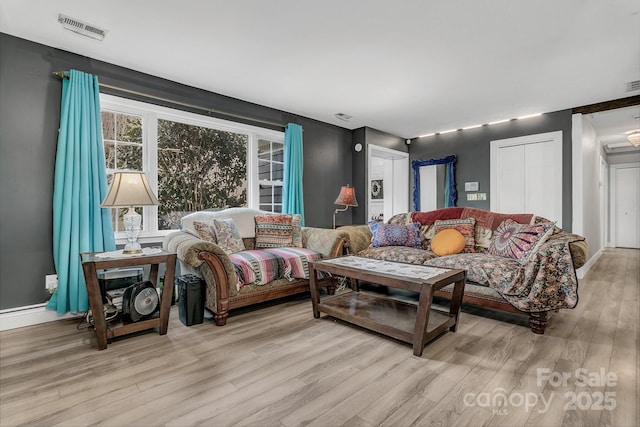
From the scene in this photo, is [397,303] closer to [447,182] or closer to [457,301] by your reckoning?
[457,301]

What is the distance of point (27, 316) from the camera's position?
8.73 ft

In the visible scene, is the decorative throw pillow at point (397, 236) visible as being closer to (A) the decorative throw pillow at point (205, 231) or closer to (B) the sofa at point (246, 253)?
(B) the sofa at point (246, 253)

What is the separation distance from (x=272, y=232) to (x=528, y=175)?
4.18m

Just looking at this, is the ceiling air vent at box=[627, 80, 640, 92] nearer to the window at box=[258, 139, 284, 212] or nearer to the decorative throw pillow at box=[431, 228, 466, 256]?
the decorative throw pillow at box=[431, 228, 466, 256]

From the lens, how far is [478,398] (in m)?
1.61

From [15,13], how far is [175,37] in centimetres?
109

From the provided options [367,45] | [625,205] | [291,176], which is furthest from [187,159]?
[625,205]

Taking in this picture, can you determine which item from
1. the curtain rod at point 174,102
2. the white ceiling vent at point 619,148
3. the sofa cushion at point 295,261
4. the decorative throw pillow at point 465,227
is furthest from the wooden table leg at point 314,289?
the white ceiling vent at point 619,148

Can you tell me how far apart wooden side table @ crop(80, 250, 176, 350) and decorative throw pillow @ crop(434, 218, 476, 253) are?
9.43ft

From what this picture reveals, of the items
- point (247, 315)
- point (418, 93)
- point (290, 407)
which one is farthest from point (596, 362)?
point (418, 93)

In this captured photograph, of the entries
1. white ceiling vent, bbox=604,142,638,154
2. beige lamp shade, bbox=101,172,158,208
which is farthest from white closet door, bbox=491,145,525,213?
beige lamp shade, bbox=101,172,158,208

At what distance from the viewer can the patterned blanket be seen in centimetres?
281

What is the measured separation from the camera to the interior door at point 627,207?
7.57 m

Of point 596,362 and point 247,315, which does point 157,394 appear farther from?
point 596,362
